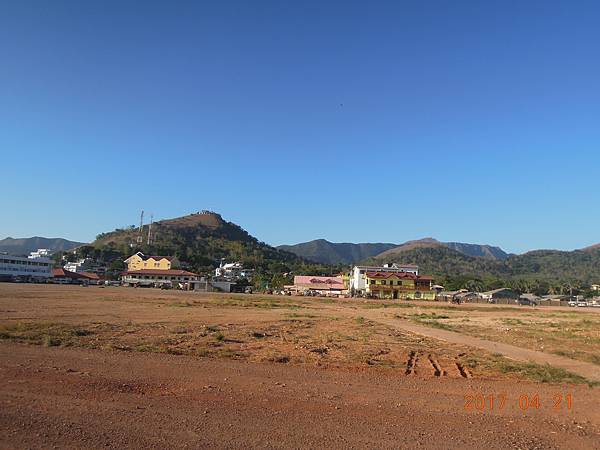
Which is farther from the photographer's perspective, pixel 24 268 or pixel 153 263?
pixel 153 263

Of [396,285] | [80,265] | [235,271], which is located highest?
[235,271]

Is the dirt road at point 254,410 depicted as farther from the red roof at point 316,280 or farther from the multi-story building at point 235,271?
the multi-story building at point 235,271

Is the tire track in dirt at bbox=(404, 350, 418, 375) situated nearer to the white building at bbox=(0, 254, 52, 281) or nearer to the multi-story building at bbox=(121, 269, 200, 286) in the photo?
the multi-story building at bbox=(121, 269, 200, 286)

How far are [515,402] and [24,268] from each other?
435ft

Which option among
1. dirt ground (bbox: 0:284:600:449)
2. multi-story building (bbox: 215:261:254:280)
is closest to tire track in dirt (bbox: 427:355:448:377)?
A: dirt ground (bbox: 0:284:600:449)

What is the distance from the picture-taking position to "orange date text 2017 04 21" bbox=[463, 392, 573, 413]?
1050cm

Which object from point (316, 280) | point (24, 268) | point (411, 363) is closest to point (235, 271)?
point (316, 280)

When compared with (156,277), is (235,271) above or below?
above

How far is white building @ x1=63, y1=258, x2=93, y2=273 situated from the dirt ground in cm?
15859

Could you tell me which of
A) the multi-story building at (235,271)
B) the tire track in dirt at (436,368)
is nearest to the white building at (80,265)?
the multi-story building at (235,271)

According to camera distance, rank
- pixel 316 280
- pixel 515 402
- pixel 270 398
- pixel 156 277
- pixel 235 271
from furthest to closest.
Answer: pixel 235 271 → pixel 316 280 → pixel 156 277 → pixel 515 402 → pixel 270 398

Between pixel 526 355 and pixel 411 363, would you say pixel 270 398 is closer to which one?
pixel 411 363

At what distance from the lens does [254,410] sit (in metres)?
9.27

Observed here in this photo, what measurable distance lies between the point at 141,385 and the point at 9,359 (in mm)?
4783
